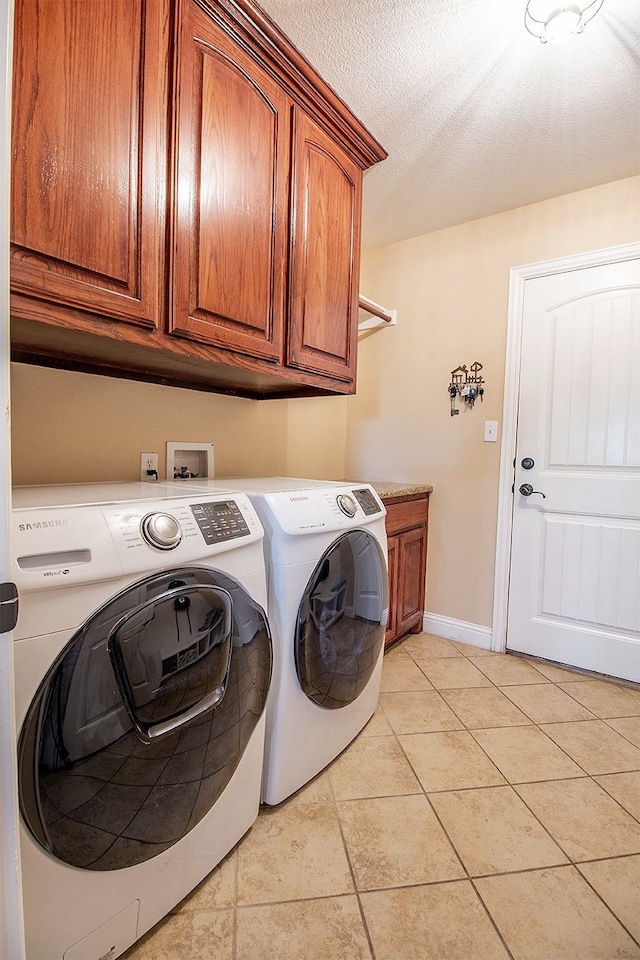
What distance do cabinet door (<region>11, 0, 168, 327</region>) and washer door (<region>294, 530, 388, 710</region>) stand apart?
838 millimetres

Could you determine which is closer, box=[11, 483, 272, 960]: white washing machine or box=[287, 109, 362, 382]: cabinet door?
box=[11, 483, 272, 960]: white washing machine

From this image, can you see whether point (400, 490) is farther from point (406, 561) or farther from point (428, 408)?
point (428, 408)

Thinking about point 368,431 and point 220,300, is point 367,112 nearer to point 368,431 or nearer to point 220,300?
point 220,300

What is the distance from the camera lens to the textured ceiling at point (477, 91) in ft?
4.22

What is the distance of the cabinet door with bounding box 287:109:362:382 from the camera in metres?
1.51

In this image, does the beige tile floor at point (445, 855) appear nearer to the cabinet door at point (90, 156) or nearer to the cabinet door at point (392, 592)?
the cabinet door at point (392, 592)

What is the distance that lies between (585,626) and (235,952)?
1943 mm

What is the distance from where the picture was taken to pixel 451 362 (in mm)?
2445

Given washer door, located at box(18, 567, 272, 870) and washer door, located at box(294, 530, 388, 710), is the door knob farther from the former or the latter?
washer door, located at box(18, 567, 272, 870)

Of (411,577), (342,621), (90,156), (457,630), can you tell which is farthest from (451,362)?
(90,156)

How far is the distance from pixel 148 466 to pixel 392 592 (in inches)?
52.5

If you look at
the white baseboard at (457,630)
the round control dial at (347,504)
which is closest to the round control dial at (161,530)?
the round control dial at (347,504)

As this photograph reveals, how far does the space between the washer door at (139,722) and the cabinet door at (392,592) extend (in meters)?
1.28

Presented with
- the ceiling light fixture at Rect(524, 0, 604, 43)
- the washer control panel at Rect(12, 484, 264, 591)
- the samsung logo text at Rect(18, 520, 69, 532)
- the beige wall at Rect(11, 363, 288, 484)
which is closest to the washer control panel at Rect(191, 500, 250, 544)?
the washer control panel at Rect(12, 484, 264, 591)
